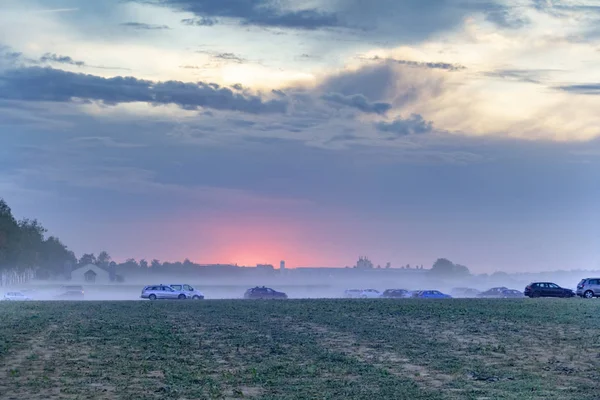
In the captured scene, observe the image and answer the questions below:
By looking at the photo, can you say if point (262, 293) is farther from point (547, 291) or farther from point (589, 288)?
point (589, 288)

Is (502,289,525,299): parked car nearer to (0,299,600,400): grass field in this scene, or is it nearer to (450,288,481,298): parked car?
(450,288,481,298): parked car

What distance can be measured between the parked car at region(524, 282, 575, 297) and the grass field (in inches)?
1131

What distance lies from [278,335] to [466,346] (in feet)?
35.2

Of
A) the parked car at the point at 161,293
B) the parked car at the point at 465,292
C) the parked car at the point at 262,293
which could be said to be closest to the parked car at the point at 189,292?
the parked car at the point at 161,293

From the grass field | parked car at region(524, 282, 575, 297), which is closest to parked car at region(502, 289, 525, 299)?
parked car at region(524, 282, 575, 297)

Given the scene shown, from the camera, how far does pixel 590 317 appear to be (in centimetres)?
5422

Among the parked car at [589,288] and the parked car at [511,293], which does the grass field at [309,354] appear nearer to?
the parked car at [589,288]

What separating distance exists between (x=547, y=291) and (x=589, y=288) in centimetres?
728

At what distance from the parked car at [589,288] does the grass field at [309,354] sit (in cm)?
2297

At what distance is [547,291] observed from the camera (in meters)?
90.6

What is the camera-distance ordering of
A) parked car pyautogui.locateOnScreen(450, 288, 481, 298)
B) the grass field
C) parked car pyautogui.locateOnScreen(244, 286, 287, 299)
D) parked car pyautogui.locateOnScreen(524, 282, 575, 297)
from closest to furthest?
the grass field
parked car pyautogui.locateOnScreen(524, 282, 575, 297)
parked car pyautogui.locateOnScreen(244, 286, 287, 299)
parked car pyautogui.locateOnScreen(450, 288, 481, 298)

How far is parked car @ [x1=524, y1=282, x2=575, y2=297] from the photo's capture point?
89938 millimetres

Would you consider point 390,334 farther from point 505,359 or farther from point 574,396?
point 574,396

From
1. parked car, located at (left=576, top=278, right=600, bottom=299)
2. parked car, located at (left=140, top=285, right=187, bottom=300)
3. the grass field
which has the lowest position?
the grass field
